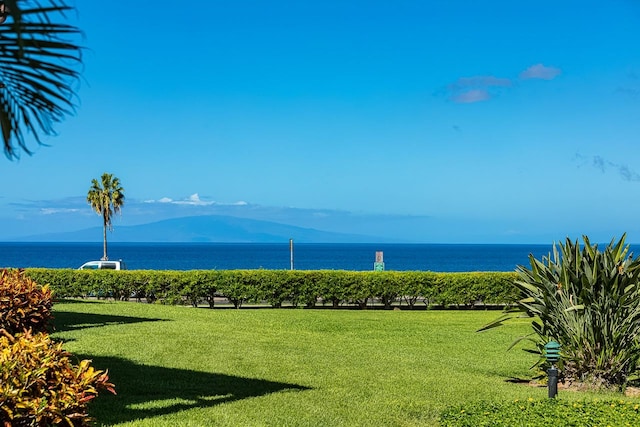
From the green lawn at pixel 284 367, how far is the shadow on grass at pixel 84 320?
2cm

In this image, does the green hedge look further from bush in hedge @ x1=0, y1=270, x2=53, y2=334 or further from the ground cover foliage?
the ground cover foliage

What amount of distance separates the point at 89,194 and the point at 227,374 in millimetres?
36536

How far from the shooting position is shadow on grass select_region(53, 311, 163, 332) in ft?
47.4

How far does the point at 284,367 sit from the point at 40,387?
616 centimetres

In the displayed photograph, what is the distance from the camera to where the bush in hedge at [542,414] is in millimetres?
6102

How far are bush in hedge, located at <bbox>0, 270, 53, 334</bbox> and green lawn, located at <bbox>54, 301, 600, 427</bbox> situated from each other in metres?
1.18

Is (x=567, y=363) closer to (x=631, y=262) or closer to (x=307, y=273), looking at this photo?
(x=631, y=262)

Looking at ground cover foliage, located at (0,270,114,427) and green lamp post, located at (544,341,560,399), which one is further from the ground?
ground cover foliage, located at (0,270,114,427)

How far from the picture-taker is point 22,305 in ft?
29.3

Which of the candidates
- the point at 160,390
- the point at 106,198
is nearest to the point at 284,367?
the point at 160,390

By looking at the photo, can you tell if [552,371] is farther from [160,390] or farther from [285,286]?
[285,286]

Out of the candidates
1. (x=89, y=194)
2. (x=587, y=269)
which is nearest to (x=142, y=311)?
(x=587, y=269)

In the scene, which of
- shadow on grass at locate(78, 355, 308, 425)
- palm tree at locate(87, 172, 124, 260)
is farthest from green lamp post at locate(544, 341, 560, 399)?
palm tree at locate(87, 172, 124, 260)

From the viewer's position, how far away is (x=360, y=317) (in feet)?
67.2
